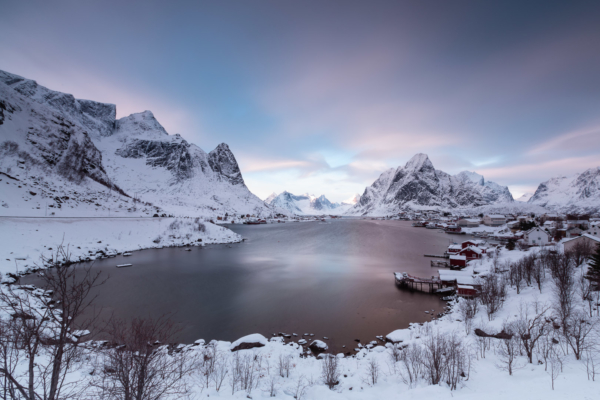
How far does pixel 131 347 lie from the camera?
656 centimetres

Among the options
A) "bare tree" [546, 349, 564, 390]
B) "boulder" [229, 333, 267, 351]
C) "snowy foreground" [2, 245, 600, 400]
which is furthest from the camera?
"boulder" [229, 333, 267, 351]

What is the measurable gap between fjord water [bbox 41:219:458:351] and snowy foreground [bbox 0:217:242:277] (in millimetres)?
4791

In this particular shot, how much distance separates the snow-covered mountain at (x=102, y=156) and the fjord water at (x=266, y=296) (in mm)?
32506

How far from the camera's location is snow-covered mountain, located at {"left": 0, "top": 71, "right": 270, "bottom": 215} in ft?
177

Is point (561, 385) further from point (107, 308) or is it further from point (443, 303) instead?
point (107, 308)

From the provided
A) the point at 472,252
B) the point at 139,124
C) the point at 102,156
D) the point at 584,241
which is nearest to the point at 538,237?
the point at 472,252

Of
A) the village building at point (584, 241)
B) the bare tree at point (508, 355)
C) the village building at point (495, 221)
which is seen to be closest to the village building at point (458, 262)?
the village building at point (584, 241)

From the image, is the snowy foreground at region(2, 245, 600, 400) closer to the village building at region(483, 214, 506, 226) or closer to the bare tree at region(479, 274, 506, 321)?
the bare tree at region(479, 274, 506, 321)

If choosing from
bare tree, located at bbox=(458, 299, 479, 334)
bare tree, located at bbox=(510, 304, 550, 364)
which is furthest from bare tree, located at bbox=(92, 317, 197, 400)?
bare tree, located at bbox=(458, 299, 479, 334)

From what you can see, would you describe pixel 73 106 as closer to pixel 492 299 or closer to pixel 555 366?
pixel 492 299

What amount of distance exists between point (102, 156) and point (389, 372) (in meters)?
168

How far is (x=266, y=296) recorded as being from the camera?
85.8 ft

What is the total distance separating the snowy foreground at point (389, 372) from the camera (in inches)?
354

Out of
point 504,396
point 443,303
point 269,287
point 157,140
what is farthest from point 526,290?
point 157,140
